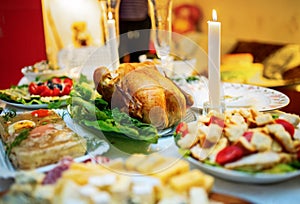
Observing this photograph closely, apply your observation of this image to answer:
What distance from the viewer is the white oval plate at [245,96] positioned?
999 mm

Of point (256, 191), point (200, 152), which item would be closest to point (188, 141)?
point (200, 152)

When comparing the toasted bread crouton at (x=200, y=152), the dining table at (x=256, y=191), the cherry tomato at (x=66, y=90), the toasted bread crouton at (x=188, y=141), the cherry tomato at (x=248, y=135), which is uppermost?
the cherry tomato at (x=248, y=135)

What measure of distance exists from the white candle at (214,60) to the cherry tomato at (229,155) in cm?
25

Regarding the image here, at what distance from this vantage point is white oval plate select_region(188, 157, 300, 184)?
0.57m

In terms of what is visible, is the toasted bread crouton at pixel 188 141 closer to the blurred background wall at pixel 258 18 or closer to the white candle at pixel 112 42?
the white candle at pixel 112 42

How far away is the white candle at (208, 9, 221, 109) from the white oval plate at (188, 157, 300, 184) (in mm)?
268

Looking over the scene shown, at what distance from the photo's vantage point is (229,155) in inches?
23.8

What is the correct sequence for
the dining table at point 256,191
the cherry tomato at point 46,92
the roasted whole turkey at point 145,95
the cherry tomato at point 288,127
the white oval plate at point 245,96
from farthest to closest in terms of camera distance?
the cherry tomato at point 46,92 → the white oval plate at point 245,96 → the roasted whole turkey at point 145,95 → the cherry tomato at point 288,127 → the dining table at point 256,191

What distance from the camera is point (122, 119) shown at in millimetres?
830

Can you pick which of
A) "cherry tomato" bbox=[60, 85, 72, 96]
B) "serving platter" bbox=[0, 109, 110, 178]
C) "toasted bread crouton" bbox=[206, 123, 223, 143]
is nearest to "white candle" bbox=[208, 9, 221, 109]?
"toasted bread crouton" bbox=[206, 123, 223, 143]

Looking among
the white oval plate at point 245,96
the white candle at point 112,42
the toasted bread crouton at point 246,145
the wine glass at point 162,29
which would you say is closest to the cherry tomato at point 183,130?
the toasted bread crouton at point 246,145

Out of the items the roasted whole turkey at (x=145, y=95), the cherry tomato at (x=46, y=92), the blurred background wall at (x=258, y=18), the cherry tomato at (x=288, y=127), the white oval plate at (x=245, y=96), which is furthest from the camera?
the blurred background wall at (x=258, y=18)

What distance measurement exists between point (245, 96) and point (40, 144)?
655 mm

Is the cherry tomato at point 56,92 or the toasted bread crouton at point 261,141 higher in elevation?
the toasted bread crouton at point 261,141
